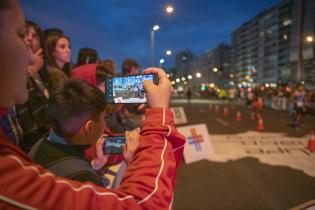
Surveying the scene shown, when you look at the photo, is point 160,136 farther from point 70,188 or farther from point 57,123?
point 57,123

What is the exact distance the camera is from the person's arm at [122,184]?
948 millimetres

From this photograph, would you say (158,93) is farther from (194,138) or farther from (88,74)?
(194,138)

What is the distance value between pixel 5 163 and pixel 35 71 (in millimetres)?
2592

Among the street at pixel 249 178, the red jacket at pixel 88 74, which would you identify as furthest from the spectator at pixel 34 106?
the street at pixel 249 178

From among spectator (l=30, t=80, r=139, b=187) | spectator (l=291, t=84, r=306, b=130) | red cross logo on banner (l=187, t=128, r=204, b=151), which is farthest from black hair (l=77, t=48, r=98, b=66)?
spectator (l=291, t=84, r=306, b=130)

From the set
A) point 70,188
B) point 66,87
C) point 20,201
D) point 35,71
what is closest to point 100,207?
point 70,188

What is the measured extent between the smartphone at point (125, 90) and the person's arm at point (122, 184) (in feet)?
0.88

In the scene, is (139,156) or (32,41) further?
(32,41)

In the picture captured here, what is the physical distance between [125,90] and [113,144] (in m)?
0.34

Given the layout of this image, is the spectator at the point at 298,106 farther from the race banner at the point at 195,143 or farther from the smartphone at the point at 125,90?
the smartphone at the point at 125,90

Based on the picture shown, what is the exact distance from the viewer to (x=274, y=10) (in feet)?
370

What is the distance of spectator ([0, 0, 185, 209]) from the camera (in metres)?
0.95

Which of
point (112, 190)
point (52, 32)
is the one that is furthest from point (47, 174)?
point (52, 32)

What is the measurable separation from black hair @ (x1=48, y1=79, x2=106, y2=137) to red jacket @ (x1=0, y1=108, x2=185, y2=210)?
2.00 ft
